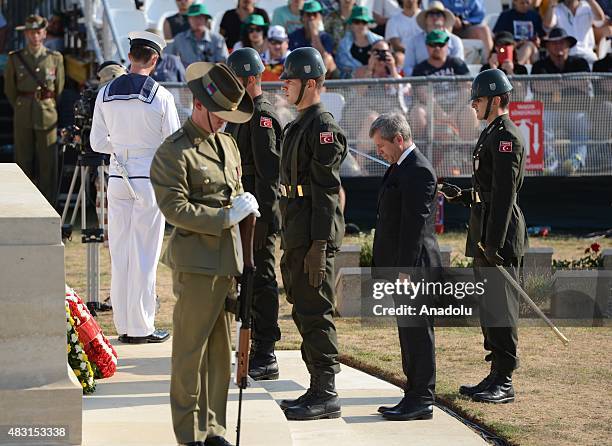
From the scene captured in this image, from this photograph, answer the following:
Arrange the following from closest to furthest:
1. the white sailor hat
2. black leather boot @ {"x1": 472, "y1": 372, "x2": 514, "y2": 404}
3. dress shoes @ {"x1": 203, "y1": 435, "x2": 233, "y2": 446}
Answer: dress shoes @ {"x1": 203, "y1": 435, "x2": 233, "y2": 446} < black leather boot @ {"x1": 472, "y1": 372, "x2": 514, "y2": 404} < the white sailor hat

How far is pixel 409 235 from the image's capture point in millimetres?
7605

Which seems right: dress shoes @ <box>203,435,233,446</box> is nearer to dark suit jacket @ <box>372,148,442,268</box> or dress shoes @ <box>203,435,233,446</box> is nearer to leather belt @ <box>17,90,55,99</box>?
dark suit jacket @ <box>372,148,442,268</box>

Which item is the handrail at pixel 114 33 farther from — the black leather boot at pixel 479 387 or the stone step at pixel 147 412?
the black leather boot at pixel 479 387

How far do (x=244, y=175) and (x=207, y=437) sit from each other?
2634 mm

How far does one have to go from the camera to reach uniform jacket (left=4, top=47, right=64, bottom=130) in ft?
56.1

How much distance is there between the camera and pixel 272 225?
28.5ft

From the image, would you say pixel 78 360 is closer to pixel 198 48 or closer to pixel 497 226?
pixel 497 226

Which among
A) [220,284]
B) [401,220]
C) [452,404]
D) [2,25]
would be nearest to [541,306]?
[452,404]

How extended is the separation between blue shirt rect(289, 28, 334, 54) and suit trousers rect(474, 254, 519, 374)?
9.41m

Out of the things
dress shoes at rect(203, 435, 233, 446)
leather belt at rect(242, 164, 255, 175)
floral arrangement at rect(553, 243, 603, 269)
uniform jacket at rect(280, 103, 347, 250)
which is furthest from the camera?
floral arrangement at rect(553, 243, 603, 269)

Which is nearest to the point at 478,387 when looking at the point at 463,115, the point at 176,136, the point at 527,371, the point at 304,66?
the point at 527,371

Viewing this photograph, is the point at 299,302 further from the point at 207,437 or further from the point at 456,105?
the point at 456,105

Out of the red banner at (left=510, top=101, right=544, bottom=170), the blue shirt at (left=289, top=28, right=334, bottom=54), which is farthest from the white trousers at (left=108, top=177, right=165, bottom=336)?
the blue shirt at (left=289, top=28, right=334, bottom=54)

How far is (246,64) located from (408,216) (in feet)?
5.54
